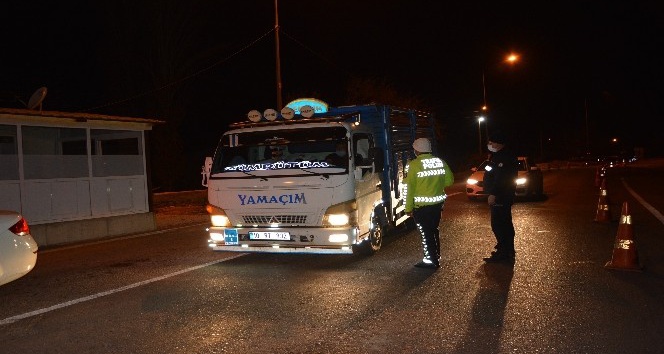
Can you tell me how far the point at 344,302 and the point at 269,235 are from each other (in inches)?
86.9

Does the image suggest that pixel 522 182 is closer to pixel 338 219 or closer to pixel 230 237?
pixel 338 219

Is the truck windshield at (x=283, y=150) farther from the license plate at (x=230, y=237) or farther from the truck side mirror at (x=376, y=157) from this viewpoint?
the license plate at (x=230, y=237)

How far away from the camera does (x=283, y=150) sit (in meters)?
9.48

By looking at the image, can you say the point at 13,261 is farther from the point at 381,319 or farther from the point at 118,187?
the point at 118,187

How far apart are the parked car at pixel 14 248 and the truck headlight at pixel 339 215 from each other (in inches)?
142

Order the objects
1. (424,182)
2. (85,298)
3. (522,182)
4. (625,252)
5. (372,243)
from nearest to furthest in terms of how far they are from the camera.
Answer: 1. (85,298)
2. (625,252)
3. (424,182)
4. (372,243)
5. (522,182)

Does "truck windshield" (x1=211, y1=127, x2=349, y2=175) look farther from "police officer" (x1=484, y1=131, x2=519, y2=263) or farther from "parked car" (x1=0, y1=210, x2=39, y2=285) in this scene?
"parked car" (x1=0, y1=210, x2=39, y2=285)

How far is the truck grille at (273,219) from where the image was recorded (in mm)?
→ 8281

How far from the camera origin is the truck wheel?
Result: 9.02 m

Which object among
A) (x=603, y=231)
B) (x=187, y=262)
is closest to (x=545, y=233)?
(x=603, y=231)

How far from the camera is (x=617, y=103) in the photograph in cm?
9506

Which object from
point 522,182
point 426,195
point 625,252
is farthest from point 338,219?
point 522,182

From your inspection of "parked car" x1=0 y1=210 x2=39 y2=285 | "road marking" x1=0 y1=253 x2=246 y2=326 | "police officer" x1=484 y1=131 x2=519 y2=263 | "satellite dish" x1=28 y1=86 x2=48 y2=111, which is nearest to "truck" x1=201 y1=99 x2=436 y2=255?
"road marking" x1=0 y1=253 x2=246 y2=326

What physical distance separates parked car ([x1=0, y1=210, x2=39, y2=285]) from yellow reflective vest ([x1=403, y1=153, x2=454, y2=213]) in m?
4.67
